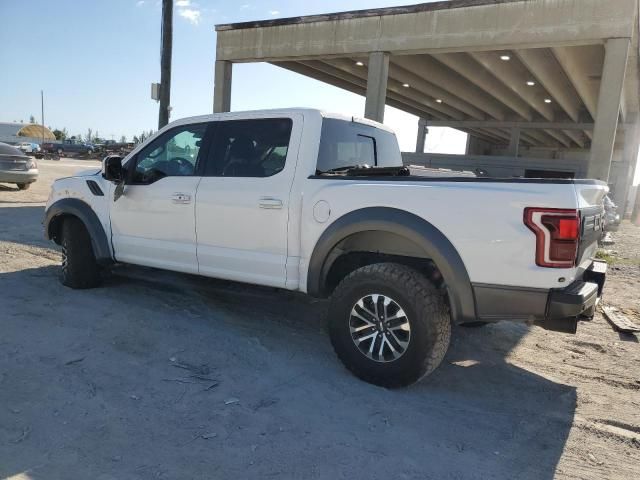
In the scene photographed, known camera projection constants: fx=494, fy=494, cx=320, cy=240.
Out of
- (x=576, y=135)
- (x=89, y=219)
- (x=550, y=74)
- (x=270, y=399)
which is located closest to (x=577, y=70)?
(x=550, y=74)

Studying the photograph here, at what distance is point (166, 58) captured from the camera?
12.0 metres

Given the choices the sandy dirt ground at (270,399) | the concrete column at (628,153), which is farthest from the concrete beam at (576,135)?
the sandy dirt ground at (270,399)

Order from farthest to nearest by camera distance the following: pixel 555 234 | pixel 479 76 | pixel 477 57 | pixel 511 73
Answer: pixel 479 76 < pixel 511 73 < pixel 477 57 < pixel 555 234

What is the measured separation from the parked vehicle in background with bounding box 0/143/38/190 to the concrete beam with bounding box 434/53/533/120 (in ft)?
38.9

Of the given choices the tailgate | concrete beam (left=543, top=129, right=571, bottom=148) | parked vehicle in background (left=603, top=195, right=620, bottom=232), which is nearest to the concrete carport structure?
parked vehicle in background (left=603, top=195, right=620, bottom=232)

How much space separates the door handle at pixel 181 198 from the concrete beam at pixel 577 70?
11131 mm

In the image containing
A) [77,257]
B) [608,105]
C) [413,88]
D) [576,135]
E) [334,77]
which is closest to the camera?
[77,257]

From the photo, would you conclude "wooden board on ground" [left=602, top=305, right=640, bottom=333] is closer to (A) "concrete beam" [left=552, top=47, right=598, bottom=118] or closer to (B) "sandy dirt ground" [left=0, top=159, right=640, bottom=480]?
(B) "sandy dirt ground" [left=0, top=159, right=640, bottom=480]

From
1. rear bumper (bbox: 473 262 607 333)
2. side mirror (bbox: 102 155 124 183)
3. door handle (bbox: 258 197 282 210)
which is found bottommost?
rear bumper (bbox: 473 262 607 333)

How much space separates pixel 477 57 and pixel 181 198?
11.7 metres

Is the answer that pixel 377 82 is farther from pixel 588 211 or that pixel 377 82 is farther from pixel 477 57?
pixel 588 211

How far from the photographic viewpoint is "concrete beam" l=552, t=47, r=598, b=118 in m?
13.3

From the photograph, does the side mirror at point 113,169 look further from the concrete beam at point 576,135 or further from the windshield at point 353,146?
the concrete beam at point 576,135

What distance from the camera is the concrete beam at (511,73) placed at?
46.4 feet
